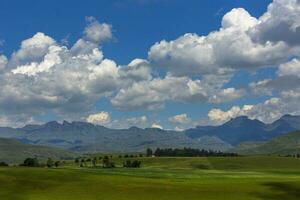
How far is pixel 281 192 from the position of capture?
543 feet

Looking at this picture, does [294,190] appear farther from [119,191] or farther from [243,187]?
[119,191]

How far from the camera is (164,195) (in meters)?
153

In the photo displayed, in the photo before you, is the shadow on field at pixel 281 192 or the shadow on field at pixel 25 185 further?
the shadow on field at pixel 25 185

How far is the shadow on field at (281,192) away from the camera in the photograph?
153 metres

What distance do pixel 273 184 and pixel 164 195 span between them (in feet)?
181

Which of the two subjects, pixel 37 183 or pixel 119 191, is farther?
pixel 37 183

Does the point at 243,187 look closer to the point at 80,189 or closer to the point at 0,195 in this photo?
the point at 80,189

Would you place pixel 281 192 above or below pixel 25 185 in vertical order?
below

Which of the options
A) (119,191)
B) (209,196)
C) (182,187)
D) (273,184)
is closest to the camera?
(209,196)

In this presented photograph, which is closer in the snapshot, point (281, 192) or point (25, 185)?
point (281, 192)

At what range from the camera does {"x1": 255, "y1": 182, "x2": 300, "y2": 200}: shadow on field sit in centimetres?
15338

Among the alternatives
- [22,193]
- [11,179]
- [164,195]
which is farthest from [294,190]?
[11,179]

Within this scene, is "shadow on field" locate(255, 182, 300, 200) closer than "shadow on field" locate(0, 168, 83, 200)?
Yes

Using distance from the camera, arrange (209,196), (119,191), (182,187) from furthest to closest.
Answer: (182,187)
(119,191)
(209,196)
